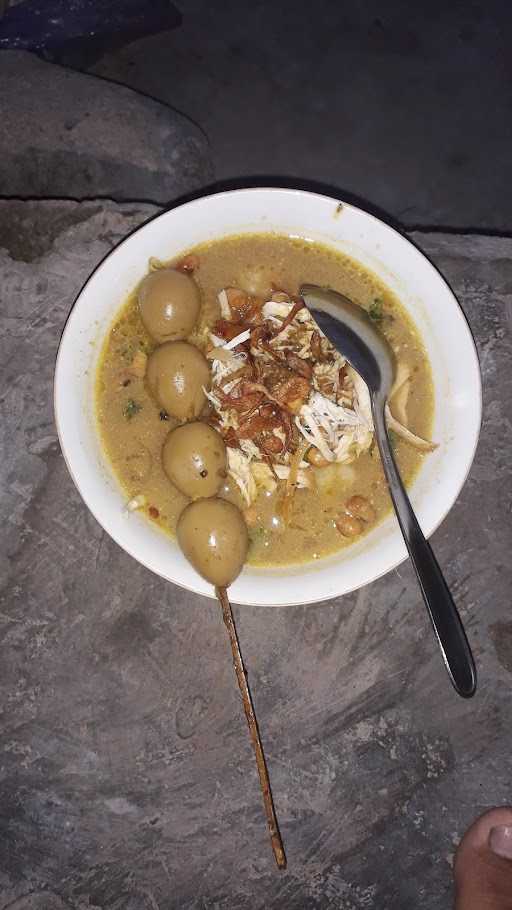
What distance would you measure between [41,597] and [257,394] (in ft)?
4.11

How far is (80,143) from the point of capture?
3633mm

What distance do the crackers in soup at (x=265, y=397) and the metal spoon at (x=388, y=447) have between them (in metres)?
0.08

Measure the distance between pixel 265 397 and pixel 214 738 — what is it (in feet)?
4.59

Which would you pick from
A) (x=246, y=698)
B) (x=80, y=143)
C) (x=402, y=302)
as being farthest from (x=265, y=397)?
(x=80, y=143)

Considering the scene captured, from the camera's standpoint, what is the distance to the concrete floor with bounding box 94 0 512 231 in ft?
13.4

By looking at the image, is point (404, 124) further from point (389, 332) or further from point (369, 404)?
point (369, 404)

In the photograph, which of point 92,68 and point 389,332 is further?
point 92,68

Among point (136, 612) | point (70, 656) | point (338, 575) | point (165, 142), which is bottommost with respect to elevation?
point (70, 656)

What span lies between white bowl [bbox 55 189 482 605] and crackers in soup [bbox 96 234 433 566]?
50 mm

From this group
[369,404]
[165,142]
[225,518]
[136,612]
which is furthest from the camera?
[165,142]

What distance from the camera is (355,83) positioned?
418 cm

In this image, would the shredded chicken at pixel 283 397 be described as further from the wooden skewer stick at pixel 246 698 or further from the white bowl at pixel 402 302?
Result: the wooden skewer stick at pixel 246 698

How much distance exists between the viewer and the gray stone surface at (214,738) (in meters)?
3.28

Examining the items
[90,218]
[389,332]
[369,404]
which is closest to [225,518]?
[369,404]
